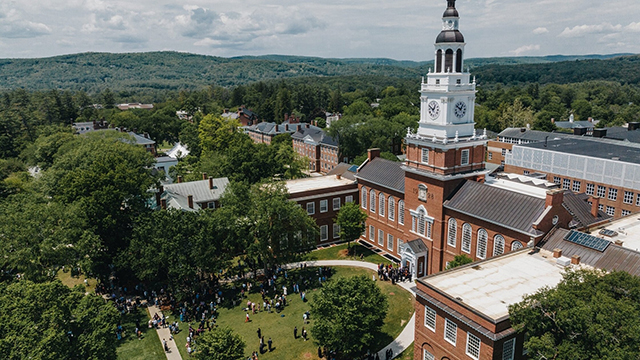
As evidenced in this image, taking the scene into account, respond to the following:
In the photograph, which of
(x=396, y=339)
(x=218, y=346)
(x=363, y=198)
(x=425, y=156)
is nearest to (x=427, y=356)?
(x=396, y=339)

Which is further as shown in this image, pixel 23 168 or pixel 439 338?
pixel 23 168

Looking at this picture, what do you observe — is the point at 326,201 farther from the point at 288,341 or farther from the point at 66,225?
the point at 66,225

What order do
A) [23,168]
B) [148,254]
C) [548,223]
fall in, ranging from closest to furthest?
[548,223] < [148,254] < [23,168]

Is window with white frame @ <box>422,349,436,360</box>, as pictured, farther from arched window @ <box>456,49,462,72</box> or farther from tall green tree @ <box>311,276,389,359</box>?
arched window @ <box>456,49,462,72</box>

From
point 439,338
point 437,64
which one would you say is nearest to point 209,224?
point 439,338

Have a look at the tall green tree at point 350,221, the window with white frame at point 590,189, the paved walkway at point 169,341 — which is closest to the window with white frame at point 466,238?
the tall green tree at point 350,221

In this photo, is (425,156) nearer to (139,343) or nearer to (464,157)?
(464,157)

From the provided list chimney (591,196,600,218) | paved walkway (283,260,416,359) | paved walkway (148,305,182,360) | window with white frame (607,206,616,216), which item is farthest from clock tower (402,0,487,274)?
window with white frame (607,206,616,216)
